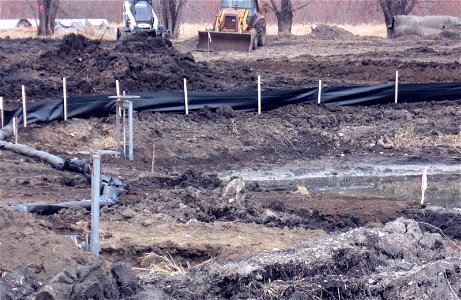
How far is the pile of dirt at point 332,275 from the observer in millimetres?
7020

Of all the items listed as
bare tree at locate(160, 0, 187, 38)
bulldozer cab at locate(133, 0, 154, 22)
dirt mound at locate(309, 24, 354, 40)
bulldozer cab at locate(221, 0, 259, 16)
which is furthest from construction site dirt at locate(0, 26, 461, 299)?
bare tree at locate(160, 0, 187, 38)

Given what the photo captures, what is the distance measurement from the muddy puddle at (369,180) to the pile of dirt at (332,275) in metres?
6.66

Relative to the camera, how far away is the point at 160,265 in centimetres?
900

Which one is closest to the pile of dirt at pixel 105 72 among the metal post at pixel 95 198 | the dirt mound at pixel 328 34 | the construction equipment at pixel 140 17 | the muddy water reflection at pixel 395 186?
the muddy water reflection at pixel 395 186

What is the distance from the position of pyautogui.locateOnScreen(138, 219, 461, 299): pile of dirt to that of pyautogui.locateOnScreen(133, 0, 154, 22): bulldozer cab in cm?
3093

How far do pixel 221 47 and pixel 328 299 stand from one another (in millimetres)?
27895

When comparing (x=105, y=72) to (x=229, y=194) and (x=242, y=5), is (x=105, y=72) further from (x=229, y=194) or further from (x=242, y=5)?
(x=242, y=5)

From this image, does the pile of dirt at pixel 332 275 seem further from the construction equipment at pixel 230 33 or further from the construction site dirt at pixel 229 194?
the construction equipment at pixel 230 33

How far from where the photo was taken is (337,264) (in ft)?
24.5

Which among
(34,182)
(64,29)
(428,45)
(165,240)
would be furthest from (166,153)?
(64,29)

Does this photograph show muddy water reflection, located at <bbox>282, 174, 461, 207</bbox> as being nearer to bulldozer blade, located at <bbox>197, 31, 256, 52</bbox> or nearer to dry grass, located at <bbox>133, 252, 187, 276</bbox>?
dry grass, located at <bbox>133, 252, 187, 276</bbox>

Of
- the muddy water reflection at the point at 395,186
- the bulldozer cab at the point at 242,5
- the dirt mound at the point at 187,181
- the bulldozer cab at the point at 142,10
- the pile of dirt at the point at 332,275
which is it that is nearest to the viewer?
the pile of dirt at the point at 332,275

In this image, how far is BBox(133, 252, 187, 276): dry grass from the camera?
8.48 m

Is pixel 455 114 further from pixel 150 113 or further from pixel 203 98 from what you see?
pixel 150 113
